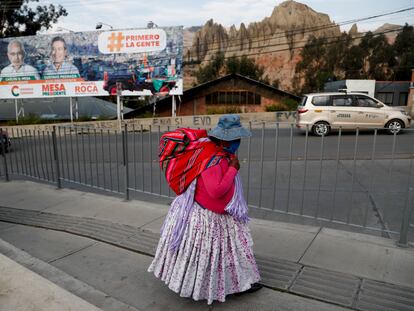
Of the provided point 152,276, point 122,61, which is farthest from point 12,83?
point 152,276

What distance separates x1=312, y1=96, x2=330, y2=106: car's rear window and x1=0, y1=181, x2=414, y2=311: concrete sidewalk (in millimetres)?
10216

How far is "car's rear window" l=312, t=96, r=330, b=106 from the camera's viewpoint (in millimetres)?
13805

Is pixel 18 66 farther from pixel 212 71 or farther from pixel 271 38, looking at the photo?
pixel 271 38

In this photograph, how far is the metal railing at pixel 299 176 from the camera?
14.8 feet

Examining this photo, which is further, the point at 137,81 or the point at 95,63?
the point at 95,63

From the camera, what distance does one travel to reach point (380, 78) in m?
50.3

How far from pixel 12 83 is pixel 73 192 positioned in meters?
18.6

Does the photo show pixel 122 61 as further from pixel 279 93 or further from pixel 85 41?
pixel 279 93

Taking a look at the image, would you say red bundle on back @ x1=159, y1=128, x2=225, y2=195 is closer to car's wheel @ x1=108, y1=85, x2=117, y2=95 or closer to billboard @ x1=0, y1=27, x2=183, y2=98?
billboard @ x1=0, y1=27, x2=183, y2=98

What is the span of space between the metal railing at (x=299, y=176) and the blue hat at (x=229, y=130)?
1.96 meters

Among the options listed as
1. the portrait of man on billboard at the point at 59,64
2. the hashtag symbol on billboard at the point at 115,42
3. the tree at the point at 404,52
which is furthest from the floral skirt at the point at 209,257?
the tree at the point at 404,52

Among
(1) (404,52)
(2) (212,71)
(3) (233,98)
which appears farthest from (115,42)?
(1) (404,52)

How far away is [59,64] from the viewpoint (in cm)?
2083

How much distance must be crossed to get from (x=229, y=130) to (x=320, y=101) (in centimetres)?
1226
